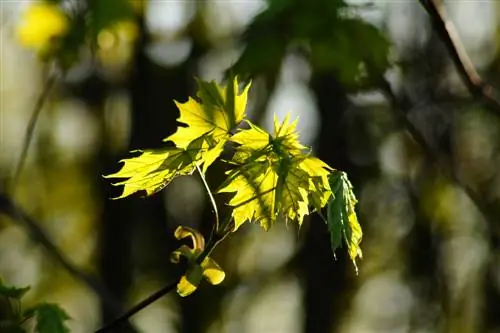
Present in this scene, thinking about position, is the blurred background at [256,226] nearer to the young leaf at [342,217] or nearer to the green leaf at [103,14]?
the green leaf at [103,14]

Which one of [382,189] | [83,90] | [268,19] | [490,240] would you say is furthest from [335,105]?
[268,19]

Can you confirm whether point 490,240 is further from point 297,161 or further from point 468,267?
point 297,161

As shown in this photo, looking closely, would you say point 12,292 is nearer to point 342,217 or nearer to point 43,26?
point 342,217

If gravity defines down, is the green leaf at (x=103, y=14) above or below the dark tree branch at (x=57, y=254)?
above

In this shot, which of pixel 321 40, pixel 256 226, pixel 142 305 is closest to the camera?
pixel 142 305

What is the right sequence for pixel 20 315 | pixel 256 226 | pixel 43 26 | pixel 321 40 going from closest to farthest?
pixel 20 315 → pixel 321 40 → pixel 43 26 → pixel 256 226

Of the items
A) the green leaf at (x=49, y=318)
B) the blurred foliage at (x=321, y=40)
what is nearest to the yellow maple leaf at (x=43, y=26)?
the blurred foliage at (x=321, y=40)

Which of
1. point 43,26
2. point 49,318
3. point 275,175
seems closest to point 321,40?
point 43,26
